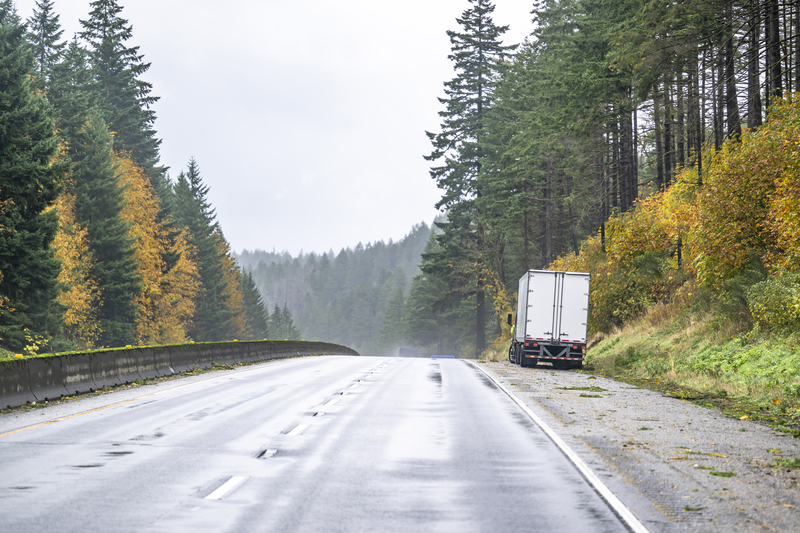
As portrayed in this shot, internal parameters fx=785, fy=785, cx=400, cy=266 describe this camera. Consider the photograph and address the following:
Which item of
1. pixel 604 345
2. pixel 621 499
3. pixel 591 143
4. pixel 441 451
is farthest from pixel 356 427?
pixel 591 143

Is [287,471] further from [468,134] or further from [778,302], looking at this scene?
[468,134]

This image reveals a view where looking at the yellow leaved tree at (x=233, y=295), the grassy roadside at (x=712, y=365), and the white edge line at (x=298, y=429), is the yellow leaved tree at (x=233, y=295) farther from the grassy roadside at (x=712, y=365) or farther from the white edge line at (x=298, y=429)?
the white edge line at (x=298, y=429)

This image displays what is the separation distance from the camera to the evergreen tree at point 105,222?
54.5 metres

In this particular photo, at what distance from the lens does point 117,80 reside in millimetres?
65562

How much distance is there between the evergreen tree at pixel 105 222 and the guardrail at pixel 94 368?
2621cm

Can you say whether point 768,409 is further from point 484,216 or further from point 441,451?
point 484,216

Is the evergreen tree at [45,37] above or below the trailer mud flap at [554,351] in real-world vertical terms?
above

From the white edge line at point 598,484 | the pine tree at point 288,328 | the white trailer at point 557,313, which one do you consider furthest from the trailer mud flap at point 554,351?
the pine tree at point 288,328

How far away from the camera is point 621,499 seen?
7.44 metres

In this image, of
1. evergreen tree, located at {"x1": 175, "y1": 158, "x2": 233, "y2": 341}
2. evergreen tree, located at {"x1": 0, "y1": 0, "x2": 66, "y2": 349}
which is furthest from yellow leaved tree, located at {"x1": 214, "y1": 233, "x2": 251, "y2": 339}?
evergreen tree, located at {"x1": 0, "y1": 0, "x2": 66, "y2": 349}

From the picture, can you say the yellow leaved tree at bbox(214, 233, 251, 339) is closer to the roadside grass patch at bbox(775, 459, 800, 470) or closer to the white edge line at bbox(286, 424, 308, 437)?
the white edge line at bbox(286, 424, 308, 437)

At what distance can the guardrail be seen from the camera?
15.3m

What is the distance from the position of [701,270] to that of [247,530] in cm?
2055

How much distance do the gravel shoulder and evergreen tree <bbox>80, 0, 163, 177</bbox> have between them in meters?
55.9
